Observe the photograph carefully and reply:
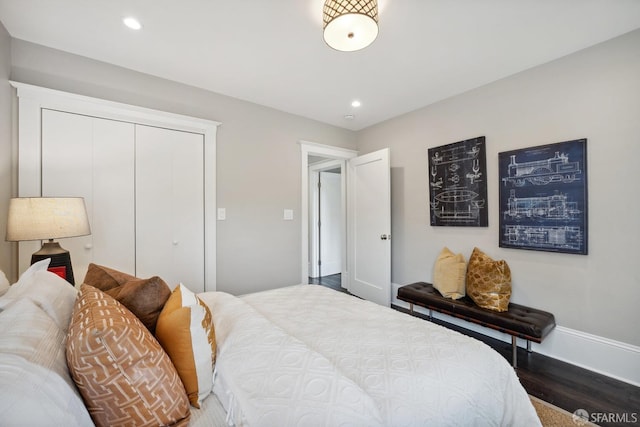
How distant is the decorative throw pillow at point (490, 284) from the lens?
2355 mm

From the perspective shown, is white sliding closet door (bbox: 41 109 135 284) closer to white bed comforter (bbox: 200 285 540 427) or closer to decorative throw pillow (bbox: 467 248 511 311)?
white bed comforter (bbox: 200 285 540 427)

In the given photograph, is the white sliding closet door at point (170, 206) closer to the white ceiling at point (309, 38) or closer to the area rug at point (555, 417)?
the white ceiling at point (309, 38)

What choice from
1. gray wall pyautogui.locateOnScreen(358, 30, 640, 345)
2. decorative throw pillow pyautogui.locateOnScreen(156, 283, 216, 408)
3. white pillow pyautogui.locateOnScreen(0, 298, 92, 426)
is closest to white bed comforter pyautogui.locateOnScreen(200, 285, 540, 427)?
decorative throw pillow pyautogui.locateOnScreen(156, 283, 216, 408)

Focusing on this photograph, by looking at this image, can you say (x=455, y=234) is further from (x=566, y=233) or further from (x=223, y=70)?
(x=223, y=70)

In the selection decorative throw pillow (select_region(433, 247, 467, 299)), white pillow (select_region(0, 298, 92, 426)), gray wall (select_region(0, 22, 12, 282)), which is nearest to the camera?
white pillow (select_region(0, 298, 92, 426))

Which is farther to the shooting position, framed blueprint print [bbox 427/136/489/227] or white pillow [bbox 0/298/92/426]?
framed blueprint print [bbox 427/136/489/227]

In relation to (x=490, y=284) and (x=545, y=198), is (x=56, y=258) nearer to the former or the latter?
(x=490, y=284)

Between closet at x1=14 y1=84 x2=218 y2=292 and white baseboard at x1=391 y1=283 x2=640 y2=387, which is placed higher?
closet at x1=14 y1=84 x2=218 y2=292

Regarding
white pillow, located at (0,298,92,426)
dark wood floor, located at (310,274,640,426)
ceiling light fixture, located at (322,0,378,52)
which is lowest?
dark wood floor, located at (310,274,640,426)

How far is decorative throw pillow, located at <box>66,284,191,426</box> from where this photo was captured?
2.31 feet

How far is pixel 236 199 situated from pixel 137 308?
6.67ft

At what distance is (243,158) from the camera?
305 cm

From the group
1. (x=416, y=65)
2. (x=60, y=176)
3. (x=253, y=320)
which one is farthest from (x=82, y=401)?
(x=416, y=65)

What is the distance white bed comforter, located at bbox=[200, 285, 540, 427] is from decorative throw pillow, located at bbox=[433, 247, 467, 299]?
1.41 meters
